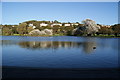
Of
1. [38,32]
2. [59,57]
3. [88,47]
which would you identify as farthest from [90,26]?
[59,57]

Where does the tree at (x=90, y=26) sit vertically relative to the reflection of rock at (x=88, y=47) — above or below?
above

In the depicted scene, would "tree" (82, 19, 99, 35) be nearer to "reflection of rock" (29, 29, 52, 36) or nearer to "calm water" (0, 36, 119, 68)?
"reflection of rock" (29, 29, 52, 36)

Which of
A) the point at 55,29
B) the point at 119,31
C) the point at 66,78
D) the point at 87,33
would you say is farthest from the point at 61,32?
the point at 66,78

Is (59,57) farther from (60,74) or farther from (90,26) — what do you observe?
(90,26)

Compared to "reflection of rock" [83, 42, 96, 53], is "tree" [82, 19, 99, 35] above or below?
above

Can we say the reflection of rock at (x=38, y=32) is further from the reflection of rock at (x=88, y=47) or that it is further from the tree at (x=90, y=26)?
the reflection of rock at (x=88, y=47)

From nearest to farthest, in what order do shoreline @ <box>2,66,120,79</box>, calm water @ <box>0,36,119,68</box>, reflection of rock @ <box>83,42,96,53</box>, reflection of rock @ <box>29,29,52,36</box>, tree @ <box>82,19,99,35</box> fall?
shoreline @ <box>2,66,120,79</box> → calm water @ <box>0,36,119,68</box> → reflection of rock @ <box>83,42,96,53</box> → tree @ <box>82,19,99,35</box> → reflection of rock @ <box>29,29,52,36</box>

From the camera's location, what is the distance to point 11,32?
62.7 m

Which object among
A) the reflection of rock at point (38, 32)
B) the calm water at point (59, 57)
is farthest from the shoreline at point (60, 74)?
the reflection of rock at point (38, 32)

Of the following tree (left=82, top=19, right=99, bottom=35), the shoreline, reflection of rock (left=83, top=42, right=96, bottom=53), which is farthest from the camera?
tree (left=82, top=19, right=99, bottom=35)

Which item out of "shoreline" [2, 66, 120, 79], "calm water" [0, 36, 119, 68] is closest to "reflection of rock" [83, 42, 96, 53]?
"calm water" [0, 36, 119, 68]

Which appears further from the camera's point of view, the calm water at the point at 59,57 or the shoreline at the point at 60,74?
the calm water at the point at 59,57

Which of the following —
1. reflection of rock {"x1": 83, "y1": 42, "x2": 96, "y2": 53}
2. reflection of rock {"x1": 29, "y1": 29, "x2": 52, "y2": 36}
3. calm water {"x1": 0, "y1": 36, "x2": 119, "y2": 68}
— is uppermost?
reflection of rock {"x1": 29, "y1": 29, "x2": 52, "y2": 36}

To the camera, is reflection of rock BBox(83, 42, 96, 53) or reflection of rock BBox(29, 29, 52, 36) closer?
reflection of rock BBox(83, 42, 96, 53)
